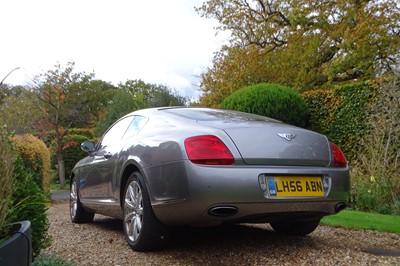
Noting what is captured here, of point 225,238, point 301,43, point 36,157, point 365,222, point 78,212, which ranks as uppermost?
point 301,43

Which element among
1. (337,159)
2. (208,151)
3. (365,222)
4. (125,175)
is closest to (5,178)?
(208,151)

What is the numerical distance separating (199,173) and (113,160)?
1.63 m

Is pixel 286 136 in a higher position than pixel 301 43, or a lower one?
lower

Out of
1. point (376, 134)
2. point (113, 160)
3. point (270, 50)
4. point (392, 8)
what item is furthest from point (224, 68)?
point (113, 160)

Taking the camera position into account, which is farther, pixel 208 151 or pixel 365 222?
pixel 365 222

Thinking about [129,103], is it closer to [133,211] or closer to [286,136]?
[133,211]

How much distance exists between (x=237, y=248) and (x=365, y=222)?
2504 mm

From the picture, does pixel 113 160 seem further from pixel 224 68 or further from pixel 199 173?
pixel 224 68

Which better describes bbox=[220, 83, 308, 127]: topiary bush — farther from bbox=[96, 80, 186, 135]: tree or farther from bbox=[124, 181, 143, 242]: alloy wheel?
bbox=[96, 80, 186, 135]: tree

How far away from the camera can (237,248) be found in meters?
3.92

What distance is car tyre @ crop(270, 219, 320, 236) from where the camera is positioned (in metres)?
4.45

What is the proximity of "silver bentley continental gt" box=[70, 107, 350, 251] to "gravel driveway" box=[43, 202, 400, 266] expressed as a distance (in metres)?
0.26

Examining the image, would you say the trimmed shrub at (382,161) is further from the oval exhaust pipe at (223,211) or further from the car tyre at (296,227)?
the oval exhaust pipe at (223,211)

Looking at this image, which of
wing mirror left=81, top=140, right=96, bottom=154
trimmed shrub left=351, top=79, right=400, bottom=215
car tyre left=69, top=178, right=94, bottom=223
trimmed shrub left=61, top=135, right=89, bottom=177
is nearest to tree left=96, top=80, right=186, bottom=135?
trimmed shrub left=61, top=135, right=89, bottom=177
